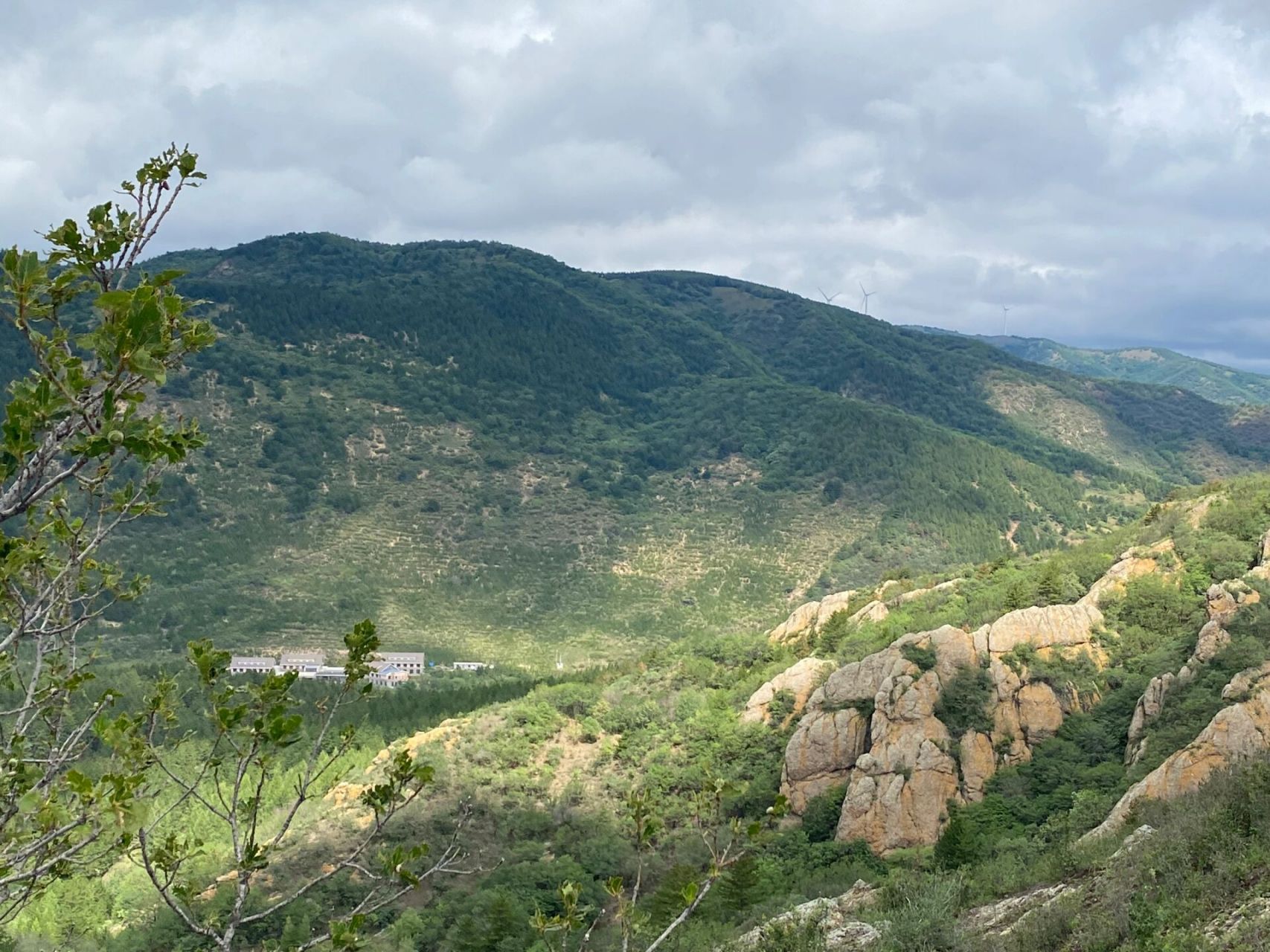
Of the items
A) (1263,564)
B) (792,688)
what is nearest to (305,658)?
(792,688)

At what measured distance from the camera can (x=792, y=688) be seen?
4284cm

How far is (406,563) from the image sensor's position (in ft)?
398

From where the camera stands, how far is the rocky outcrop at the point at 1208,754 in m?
22.0

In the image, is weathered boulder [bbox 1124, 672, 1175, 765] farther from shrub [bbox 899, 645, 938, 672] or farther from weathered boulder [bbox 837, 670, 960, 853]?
shrub [bbox 899, 645, 938, 672]

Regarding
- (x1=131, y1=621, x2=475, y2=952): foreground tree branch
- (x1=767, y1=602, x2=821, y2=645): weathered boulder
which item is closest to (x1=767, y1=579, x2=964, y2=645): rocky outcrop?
(x1=767, y1=602, x2=821, y2=645): weathered boulder

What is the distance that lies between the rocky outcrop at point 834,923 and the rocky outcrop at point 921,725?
22.3 feet

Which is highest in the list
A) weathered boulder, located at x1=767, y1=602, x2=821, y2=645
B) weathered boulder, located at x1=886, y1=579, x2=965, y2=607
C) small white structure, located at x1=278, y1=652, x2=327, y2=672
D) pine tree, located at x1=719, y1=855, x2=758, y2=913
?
weathered boulder, located at x1=886, y1=579, x2=965, y2=607

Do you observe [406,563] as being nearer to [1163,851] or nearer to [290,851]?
[290,851]

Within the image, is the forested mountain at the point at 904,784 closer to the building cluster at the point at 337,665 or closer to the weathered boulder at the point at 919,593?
the weathered boulder at the point at 919,593

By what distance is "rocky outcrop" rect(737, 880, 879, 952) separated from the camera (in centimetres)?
1767

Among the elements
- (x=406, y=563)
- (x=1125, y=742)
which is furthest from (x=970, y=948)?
(x=406, y=563)

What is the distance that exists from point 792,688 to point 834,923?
2295 cm

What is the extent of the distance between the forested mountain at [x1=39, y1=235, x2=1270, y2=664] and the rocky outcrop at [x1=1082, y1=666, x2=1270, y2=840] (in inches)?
3203

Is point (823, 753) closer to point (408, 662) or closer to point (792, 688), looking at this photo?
point (792, 688)
